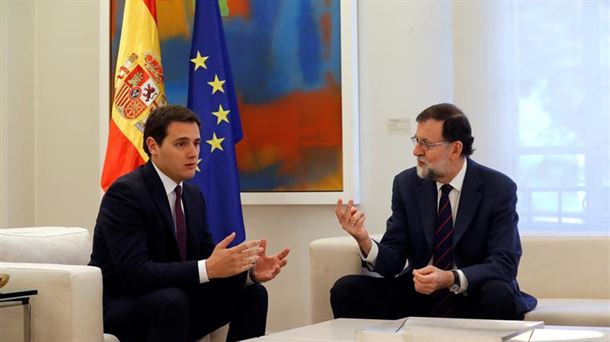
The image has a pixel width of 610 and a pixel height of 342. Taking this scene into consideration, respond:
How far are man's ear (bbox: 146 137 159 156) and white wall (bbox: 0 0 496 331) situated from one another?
1622 mm

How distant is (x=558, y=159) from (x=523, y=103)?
34cm

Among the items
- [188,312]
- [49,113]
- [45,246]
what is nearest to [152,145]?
[45,246]

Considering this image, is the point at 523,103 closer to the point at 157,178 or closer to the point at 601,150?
the point at 601,150

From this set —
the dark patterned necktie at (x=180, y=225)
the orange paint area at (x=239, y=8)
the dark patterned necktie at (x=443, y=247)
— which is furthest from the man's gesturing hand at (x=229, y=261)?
the orange paint area at (x=239, y=8)

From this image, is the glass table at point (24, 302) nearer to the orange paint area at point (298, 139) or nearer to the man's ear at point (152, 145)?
the man's ear at point (152, 145)

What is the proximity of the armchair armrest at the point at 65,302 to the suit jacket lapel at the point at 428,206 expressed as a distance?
49.0 inches

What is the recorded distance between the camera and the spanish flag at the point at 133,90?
4.32 meters

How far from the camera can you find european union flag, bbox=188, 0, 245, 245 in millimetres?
4254

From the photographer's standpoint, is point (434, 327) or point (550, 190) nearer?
point (434, 327)

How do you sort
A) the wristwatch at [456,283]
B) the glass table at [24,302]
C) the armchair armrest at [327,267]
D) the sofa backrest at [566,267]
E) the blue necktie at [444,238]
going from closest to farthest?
the glass table at [24,302] < the wristwatch at [456,283] < the blue necktie at [444,238] < the armchair armrest at [327,267] < the sofa backrest at [566,267]

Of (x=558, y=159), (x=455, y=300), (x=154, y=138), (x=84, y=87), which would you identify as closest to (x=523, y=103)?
(x=558, y=159)

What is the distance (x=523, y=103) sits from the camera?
14.4 feet

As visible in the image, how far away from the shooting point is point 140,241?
2965mm

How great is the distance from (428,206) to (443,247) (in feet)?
0.57
